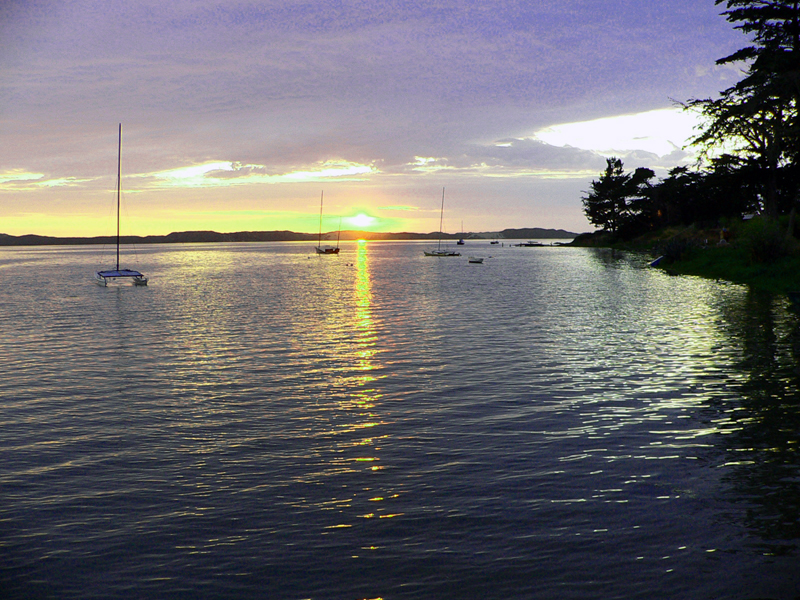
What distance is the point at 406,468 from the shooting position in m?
12.4

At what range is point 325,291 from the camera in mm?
60938

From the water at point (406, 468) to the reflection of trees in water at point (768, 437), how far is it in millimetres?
70

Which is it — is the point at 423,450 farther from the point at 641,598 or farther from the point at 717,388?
the point at 717,388

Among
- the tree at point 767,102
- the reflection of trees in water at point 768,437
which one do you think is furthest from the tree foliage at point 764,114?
the reflection of trees in water at point 768,437

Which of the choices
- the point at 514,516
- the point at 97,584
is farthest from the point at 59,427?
the point at 514,516

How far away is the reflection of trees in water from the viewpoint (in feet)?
32.4

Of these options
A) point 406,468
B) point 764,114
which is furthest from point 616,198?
point 406,468

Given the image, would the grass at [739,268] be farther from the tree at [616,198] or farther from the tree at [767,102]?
the tree at [616,198]

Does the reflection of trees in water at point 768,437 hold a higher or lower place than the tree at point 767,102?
lower

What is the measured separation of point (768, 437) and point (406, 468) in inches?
293

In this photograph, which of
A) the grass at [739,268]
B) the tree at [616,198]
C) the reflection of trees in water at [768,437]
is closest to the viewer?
the reflection of trees in water at [768,437]

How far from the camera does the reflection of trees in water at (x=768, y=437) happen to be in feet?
32.4

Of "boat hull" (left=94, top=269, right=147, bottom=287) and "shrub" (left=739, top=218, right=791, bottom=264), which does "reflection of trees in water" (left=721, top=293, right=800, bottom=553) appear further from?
"boat hull" (left=94, top=269, right=147, bottom=287)

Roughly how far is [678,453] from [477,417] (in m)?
4.52
